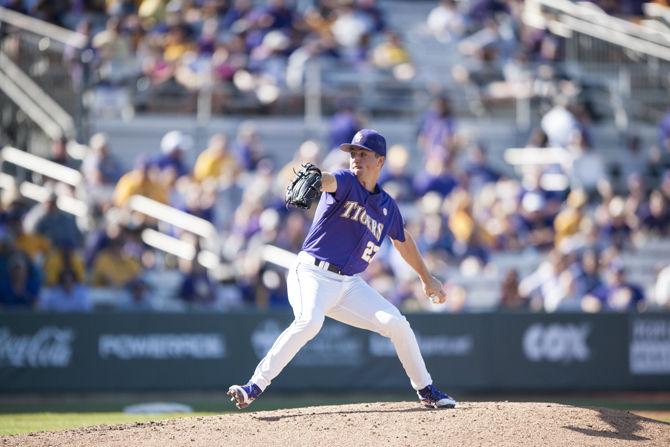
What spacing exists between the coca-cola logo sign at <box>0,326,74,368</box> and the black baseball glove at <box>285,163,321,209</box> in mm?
6613

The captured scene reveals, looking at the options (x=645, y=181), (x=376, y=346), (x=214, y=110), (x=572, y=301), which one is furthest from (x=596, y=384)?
(x=214, y=110)

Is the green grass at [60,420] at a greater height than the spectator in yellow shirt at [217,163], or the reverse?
the spectator in yellow shirt at [217,163]

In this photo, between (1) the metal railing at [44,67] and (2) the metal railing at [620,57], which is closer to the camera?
(1) the metal railing at [44,67]

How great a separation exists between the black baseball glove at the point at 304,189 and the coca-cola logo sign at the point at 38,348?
6.61 meters

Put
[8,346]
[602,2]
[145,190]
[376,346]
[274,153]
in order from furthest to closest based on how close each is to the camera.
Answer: [602,2] < [274,153] < [145,190] < [376,346] < [8,346]

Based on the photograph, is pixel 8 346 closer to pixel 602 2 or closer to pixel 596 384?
pixel 596 384

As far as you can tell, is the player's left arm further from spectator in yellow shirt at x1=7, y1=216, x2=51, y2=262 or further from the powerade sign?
spectator in yellow shirt at x1=7, y1=216, x2=51, y2=262

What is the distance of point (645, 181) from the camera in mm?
18281

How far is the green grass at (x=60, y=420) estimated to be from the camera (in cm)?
993

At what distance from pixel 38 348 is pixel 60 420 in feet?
7.66

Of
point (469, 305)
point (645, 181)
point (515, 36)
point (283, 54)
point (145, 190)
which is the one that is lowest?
point (469, 305)

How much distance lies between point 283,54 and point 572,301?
669 centimetres

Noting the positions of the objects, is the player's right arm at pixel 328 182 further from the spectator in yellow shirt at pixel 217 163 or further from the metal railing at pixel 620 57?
the metal railing at pixel 620 57

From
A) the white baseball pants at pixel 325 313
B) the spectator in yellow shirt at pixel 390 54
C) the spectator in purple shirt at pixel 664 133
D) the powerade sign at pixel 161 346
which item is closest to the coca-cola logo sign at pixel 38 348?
the powerade sign at pixel 161 346
